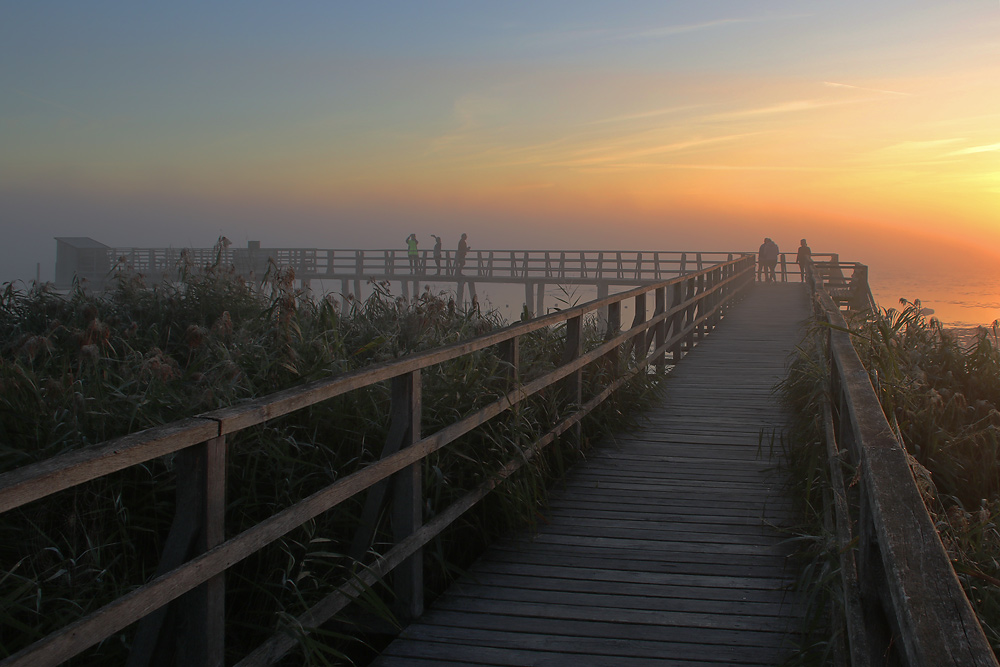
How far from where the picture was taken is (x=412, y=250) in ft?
118

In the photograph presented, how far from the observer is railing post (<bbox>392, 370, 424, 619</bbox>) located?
3.17 meters

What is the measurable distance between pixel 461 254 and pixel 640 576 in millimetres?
32359

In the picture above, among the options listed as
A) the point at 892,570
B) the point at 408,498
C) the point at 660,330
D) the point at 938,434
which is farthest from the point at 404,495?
the point at 660,330

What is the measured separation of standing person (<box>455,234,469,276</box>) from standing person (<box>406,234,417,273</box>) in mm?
1786

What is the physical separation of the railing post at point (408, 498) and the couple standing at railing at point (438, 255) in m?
31.8

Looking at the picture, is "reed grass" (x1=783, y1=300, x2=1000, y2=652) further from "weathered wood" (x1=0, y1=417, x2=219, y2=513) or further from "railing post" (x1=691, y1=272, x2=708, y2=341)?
"railing post" (x1=691, y1=272, x2=708, y2=341)

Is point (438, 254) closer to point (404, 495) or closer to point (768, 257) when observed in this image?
point (768, 257)

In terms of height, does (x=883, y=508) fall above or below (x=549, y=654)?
above

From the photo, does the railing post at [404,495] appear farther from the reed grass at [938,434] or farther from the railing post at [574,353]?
the railing post at [574,353]

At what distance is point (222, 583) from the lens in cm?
216

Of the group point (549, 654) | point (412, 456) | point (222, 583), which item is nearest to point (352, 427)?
point (412, 456)

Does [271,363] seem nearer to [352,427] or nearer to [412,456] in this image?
[352,427]

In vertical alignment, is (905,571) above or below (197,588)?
above

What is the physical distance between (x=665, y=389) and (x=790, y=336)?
6.34 metres
